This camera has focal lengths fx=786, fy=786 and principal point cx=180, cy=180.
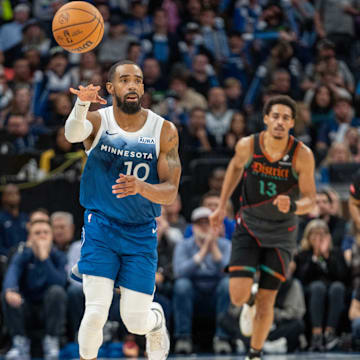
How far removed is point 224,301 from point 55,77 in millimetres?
5502

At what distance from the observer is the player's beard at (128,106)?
6035 millimetres

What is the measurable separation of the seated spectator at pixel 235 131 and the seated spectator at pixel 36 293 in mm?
3682

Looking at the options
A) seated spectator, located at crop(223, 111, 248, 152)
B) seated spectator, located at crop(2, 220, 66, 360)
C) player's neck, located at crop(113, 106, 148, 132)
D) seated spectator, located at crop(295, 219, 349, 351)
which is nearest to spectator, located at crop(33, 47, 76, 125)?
seated spectator, located at crop(223, 111, 248, 152)

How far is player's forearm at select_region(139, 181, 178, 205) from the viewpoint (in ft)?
18.3

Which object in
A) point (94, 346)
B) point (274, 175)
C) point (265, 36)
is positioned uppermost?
point (265, 36)

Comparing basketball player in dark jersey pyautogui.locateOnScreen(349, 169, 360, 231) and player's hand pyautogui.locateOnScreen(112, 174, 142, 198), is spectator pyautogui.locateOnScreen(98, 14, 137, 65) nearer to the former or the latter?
basketball player in dark jersey pyautogui.locateOnScreen(349, 169, 360, 231)

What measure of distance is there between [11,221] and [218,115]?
13.2 ft

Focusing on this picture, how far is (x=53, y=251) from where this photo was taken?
9.53m

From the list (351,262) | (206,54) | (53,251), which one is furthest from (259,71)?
(53,251)

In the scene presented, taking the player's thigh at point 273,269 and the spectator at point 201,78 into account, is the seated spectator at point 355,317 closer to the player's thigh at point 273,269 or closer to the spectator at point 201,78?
the player's thigh at point 273,269

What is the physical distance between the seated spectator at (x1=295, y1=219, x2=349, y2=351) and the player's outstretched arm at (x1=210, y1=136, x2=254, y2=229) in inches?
94.0

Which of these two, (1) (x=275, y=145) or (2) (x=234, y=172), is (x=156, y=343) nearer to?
(2) (x=234, y=172)

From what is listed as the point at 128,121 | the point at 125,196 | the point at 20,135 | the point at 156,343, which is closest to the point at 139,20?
the point at 20,135

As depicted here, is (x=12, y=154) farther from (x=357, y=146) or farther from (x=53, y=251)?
(x=357, y=146)
